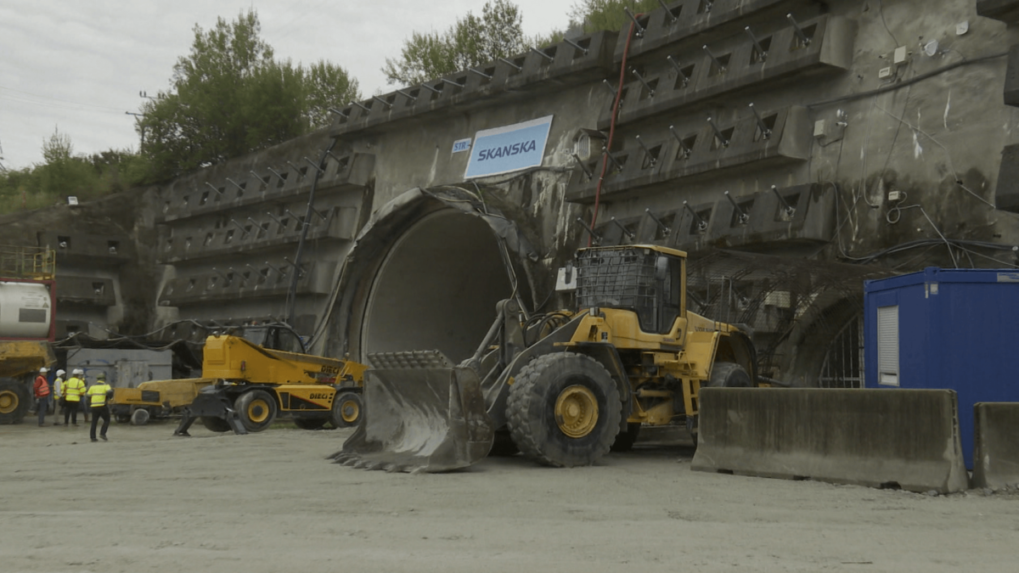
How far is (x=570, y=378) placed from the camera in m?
13.0

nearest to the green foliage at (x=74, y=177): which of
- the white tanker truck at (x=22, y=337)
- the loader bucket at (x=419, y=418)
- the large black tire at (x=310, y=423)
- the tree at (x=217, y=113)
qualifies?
the tree at (x=217, y=113)

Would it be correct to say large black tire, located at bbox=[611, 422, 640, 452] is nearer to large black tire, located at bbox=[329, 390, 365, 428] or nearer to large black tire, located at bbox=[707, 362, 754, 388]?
large black tire, located at bbox=[707, 362, 754, 388]

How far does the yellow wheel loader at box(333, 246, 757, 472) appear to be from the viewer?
41.3 ft

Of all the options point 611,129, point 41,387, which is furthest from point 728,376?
point 41,387

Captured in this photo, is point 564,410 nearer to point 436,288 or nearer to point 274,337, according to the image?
point 274,337

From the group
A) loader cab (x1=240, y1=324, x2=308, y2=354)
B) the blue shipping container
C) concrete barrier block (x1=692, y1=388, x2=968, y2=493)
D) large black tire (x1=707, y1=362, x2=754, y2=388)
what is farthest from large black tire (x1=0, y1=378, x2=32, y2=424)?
the blue shipping container

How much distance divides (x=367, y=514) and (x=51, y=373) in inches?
954

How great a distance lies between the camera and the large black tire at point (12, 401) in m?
26.1

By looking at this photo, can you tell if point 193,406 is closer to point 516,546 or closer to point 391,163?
point 391,163

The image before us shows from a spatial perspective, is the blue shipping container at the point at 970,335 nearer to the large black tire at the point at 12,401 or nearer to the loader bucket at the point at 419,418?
the loader bucket at the point at 419,418

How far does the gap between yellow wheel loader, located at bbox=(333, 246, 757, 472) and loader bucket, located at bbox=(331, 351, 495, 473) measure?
16 mm

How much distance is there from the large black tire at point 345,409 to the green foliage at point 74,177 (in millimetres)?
21300

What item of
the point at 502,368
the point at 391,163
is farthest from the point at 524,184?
the point at 502,368

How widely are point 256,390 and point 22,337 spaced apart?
9.37 m
